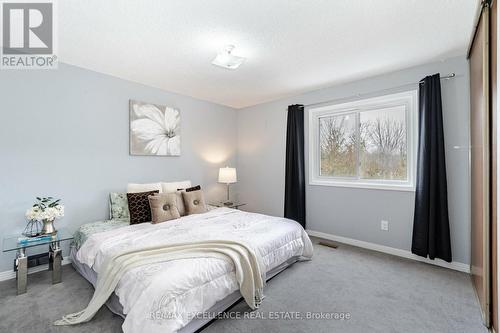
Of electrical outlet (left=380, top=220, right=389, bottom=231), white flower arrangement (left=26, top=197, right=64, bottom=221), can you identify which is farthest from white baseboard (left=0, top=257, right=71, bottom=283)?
electrical outlet (left=380, top=220, right=389, bottom=231)

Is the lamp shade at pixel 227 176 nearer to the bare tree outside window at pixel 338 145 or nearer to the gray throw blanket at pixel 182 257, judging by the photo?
the bare tree outside window at pixel 338 145

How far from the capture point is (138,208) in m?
2.84

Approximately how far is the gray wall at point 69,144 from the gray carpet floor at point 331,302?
0.85 metres

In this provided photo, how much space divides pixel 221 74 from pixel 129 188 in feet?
6.66

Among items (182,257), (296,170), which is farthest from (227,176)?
(182,257)

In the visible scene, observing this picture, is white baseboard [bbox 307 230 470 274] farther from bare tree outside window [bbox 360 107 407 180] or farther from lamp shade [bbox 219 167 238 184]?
lamp shade [bbox 219 167 238 184]

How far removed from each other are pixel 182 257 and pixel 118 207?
1.77 meters

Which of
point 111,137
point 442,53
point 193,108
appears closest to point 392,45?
point 442,53

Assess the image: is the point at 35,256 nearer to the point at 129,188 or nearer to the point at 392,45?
the point at 129,188

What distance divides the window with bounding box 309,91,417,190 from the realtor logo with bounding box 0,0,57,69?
3454 millimetres

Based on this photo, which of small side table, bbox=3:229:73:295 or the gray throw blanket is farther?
small side table, bbox=3:229:73:295

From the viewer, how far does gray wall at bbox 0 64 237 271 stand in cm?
245

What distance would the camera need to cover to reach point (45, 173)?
265 cm

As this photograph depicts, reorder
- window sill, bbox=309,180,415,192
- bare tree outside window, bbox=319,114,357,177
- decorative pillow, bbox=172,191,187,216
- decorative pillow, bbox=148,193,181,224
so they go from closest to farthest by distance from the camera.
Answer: decorative pillow, bbox=148,193,181,224 < window sill, bbox=309,180,415,192 < decorative pillow, bbox=172,191,187,216 < bare tree outside window, bbox=319,114,357,177
